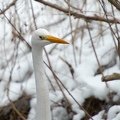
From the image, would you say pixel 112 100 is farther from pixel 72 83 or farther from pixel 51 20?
pixel 51 20

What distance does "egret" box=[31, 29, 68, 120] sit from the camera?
1660 mm

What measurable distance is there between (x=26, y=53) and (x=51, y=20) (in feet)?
1.23

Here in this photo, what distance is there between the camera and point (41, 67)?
1712 millimetres

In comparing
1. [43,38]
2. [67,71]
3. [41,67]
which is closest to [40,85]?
[41,67]

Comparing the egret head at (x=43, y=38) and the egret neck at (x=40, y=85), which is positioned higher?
the egret head at (x=43, y=38)

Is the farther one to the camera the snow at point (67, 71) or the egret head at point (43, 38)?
the snow at point (67, 71)

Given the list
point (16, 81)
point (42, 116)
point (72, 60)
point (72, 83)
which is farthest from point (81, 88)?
point (42, 116)

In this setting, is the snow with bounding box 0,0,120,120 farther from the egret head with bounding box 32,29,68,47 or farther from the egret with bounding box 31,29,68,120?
the egret head with bounding box 32,29,68,47

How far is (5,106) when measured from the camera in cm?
275

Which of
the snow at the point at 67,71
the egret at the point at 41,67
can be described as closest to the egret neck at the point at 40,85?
the egret at the point at 41,67

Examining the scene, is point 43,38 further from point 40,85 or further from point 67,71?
point 67,71

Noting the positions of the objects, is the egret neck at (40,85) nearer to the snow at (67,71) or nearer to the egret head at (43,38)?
the egret head at (43,38)

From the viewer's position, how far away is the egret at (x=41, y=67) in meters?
1.66

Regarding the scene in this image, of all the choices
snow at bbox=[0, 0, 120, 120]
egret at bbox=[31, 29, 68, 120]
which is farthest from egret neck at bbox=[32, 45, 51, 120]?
snow at bbox=[0, 0, 120, 120]
